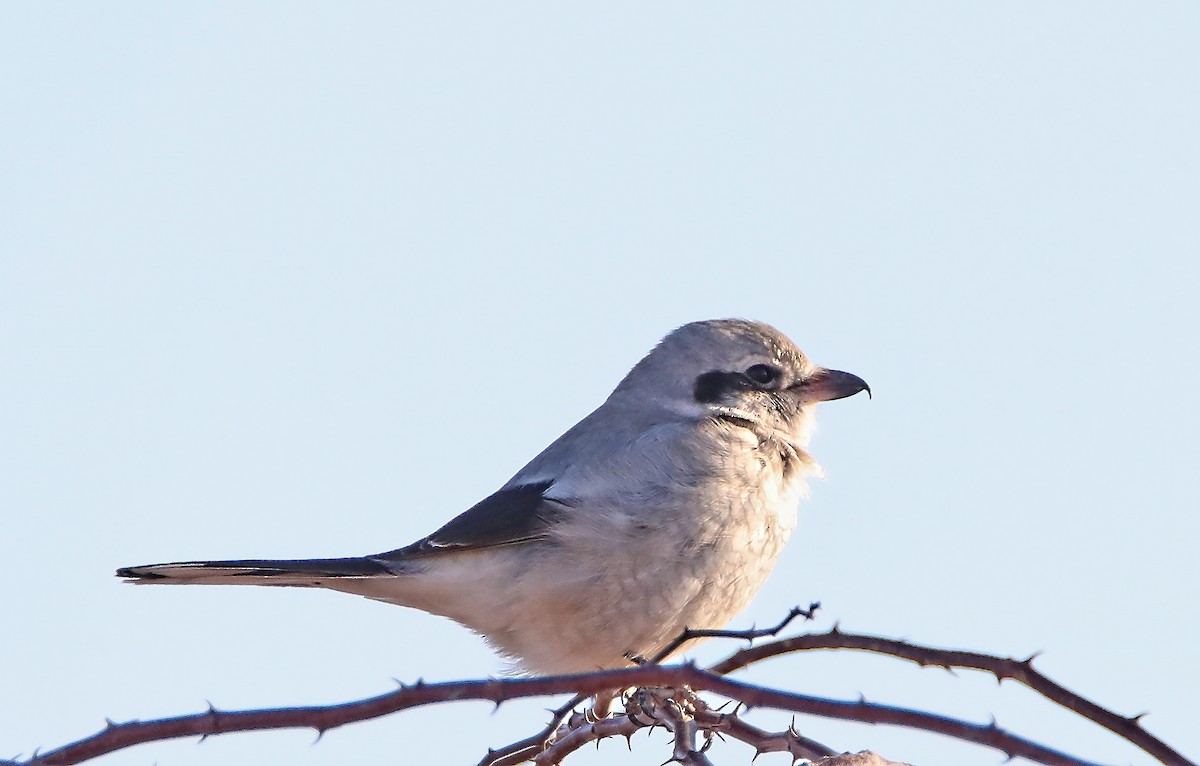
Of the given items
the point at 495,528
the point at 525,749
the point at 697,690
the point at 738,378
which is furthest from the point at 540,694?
the point at 738,378

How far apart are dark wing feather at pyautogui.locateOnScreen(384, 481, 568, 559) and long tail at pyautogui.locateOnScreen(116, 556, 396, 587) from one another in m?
0.11

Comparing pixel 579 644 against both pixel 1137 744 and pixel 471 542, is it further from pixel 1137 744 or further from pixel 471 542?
pixel 1137 744

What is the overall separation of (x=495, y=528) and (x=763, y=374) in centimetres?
115

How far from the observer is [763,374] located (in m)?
4.70

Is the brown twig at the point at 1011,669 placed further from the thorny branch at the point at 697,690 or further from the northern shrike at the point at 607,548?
the northern shrike at the point at 607,548

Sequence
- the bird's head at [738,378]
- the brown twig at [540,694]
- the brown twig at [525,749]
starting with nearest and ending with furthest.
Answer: the brown twig at [540,694] → the brown twig at [525,749] → the bird's head at [738,378]

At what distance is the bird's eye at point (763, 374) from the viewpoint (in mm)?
4688

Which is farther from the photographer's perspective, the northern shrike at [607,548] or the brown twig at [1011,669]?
the northern shrike at [607,548]

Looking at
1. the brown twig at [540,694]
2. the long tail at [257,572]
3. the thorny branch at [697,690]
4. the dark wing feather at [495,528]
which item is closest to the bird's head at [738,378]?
the dark wing feather at [495,528]

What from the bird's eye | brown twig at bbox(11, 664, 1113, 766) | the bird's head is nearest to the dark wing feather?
the bird's head

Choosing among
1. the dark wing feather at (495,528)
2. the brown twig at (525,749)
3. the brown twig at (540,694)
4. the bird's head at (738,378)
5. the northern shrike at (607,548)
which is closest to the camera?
the brown twig at (540,694)

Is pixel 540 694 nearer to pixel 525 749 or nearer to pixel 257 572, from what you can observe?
pixel 525 749

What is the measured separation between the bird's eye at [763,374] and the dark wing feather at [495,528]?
914mm

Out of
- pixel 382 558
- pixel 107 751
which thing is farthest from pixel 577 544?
pixel 107 751
